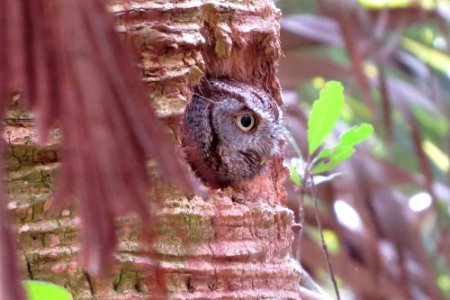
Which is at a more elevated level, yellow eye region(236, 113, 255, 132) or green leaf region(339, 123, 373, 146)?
green leaf region(339, 123, 373, 146)

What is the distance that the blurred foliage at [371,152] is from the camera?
2396 millimetres

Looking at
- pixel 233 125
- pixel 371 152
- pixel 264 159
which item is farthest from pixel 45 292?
pixel 371 152

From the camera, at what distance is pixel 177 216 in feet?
3.59

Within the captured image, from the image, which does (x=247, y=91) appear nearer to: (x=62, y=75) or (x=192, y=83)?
(x=192, y=83)

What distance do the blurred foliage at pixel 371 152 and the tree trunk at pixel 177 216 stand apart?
69 centimetres

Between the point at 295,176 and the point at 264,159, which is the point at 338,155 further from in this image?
the point at 264,159

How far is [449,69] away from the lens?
3451mm

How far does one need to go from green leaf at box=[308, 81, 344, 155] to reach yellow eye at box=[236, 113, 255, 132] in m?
0.50

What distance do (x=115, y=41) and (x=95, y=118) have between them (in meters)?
0.04

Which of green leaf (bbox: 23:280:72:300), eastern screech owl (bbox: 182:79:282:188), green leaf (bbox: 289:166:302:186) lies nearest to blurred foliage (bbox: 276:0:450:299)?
eastern screech owl (bbox: 182:79:282:188)

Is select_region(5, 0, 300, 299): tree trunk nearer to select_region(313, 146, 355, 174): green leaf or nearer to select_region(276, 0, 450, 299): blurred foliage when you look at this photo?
select_region(313, 146, 355, 174): green leaf

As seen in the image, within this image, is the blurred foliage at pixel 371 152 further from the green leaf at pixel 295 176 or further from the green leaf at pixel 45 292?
the green leaf at pixel 45 292

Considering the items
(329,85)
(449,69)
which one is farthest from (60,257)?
(449,69)

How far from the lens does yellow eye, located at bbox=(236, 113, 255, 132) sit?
199 cm
